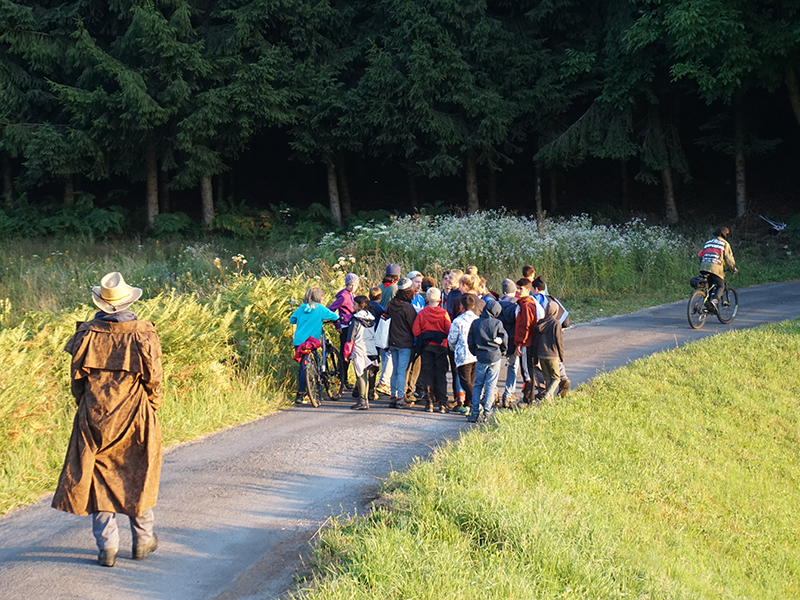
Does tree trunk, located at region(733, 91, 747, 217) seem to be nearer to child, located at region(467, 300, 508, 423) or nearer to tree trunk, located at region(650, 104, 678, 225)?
tree trunk, located at region(650, 104, 678, 225)

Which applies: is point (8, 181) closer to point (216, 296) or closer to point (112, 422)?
point (216, 296)

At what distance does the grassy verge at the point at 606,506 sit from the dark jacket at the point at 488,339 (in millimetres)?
940

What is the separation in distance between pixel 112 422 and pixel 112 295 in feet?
3.03

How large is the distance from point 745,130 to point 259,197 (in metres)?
21.5

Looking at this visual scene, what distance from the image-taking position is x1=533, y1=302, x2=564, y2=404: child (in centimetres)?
919

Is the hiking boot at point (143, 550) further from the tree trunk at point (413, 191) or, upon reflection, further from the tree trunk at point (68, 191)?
the tree trunk at point (413, 191)

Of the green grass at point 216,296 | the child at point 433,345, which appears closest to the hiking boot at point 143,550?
the green grass at point 216,296

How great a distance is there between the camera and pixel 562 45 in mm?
26266

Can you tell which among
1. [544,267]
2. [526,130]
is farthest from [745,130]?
[544,267]

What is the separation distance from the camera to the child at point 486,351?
29.3 ft

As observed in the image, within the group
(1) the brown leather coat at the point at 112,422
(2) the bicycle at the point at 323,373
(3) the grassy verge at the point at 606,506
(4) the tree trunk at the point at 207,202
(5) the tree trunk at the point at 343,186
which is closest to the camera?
(3) the grassy verge at the point at 606,506

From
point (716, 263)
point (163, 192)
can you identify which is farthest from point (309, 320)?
point (163, 192)

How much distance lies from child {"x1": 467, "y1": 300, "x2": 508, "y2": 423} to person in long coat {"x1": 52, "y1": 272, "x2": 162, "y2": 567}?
4.59 metres

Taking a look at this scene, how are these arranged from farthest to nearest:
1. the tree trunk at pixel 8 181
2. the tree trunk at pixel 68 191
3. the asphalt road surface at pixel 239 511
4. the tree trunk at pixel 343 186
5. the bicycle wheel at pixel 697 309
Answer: the tree trunk at pixel 343 186 < the tree trunk at pixel 8 181 < the tree trunk at pixel 68 191 < the bicycle wheel at pixel 697 309 < the asphalt road surface at pixel 239 511
